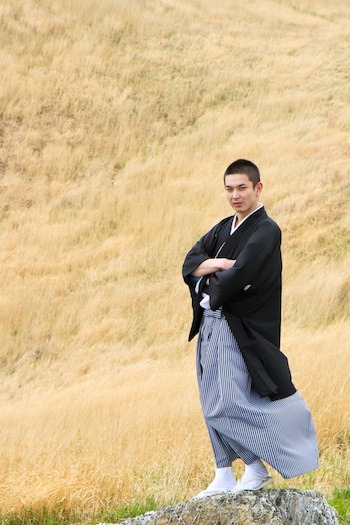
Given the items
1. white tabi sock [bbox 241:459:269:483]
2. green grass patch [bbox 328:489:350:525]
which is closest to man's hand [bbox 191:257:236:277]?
white tabi sock [bbox 241:459:269:483]

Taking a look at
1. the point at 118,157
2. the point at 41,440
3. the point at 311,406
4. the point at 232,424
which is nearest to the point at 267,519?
the point at 232,424

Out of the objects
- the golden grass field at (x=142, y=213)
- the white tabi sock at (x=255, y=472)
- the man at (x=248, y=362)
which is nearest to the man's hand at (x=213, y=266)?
the man at (x=248, y=362)

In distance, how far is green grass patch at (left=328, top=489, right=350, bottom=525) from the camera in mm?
5070

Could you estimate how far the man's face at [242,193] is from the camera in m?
4.51

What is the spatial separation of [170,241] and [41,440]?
12010mm

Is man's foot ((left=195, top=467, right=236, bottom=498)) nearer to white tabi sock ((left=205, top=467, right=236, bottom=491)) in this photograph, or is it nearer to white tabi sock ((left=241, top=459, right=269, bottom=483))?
white tabi sock ((left=205, top=467, right=236, bottom=491))

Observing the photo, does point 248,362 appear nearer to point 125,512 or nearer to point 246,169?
point 246,169

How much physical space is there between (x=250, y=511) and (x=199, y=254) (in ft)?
4.90

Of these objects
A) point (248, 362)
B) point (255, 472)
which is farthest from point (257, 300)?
point (255, 472)

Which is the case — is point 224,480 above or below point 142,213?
below

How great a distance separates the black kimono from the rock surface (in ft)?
1.81

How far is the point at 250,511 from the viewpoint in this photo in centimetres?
414

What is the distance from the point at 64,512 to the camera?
225 inches

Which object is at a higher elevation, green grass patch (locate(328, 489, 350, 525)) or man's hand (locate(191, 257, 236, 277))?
man's hand (locate(191, 257, 236, 277))
